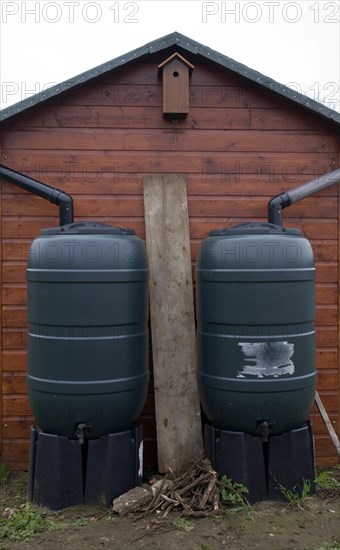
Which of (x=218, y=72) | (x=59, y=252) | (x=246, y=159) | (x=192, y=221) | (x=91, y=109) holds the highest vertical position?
(x=218, y=72)

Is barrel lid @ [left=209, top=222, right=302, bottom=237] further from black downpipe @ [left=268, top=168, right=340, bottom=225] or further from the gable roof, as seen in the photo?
the gable roof

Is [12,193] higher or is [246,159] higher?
[246,159]

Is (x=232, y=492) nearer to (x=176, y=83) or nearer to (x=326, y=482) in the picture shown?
(x=326, y=482)

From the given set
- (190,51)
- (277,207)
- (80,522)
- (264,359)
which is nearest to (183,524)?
(80,522)

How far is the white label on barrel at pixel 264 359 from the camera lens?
351 cm

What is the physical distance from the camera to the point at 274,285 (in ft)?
11.5

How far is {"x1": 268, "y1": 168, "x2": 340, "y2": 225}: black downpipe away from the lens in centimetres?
414

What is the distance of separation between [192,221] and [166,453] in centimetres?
183

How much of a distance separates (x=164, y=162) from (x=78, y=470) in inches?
95.9

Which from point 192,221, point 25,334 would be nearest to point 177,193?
point 192,221

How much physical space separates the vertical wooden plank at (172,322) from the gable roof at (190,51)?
3.01ft

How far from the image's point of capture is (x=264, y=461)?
3.67 meters

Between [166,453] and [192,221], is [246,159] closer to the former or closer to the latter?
[192,221]

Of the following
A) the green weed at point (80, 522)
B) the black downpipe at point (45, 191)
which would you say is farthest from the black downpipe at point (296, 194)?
the green weed at point (80, 522)
